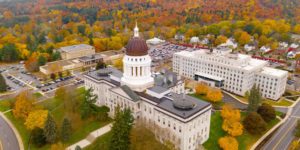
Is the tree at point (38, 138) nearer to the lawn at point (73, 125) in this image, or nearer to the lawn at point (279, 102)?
the lawn at point (73, 125)

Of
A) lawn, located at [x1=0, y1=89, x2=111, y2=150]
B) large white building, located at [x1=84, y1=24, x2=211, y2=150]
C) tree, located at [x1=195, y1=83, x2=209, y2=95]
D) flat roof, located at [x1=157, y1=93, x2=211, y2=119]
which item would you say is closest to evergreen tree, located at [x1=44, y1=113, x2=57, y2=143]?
lawn, located at [x1=0, y1=89, x2=111, y2=150]

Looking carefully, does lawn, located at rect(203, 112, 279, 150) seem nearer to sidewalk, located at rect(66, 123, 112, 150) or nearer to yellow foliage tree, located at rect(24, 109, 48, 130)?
sidewalk, located at rect(66, 123, 112, 150)

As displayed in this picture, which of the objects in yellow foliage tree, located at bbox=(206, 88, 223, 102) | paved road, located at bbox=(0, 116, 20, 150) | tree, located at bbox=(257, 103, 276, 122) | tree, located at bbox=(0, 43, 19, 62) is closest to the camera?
paved road, located at bbox=(0, 116, 20, 150)

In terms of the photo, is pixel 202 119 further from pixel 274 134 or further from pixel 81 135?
pixel 81 135

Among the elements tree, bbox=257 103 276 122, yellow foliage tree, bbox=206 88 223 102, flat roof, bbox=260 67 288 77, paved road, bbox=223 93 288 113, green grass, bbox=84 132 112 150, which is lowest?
green grass, bbox=84 132 112 150

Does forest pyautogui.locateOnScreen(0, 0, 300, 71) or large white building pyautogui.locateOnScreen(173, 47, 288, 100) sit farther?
forest pyautogui.locateOnScreen(0, 0, 300, 71)

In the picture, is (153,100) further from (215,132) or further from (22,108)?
(22,108)

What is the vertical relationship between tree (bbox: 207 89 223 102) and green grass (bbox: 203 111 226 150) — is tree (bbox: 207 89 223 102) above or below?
above
